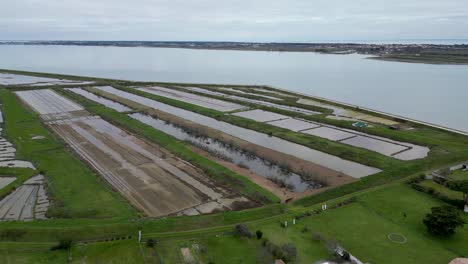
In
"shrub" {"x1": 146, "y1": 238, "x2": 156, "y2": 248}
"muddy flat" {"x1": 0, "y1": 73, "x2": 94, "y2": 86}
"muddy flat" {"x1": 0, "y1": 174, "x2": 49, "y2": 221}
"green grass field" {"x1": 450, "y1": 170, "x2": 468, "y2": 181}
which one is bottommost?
"shrub" {"x1": 146, "y1": 238, "x2": 156, "y2": 248}

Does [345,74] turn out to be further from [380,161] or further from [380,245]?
[380,245]

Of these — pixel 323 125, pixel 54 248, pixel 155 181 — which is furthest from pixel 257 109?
pixel 54 248

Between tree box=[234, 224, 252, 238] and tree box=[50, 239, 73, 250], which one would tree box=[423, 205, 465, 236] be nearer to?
tree box=[234, 224, 252, 238]

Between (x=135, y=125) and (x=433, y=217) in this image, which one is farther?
(x=135, y=125)

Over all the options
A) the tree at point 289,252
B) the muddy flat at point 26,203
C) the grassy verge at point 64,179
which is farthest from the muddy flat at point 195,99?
the tree at point 289,252

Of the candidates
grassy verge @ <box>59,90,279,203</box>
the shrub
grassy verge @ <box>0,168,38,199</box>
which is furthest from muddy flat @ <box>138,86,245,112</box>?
the shrub

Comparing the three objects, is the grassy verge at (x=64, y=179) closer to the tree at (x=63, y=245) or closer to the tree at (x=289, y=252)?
the tree at (x=63, y=245)
